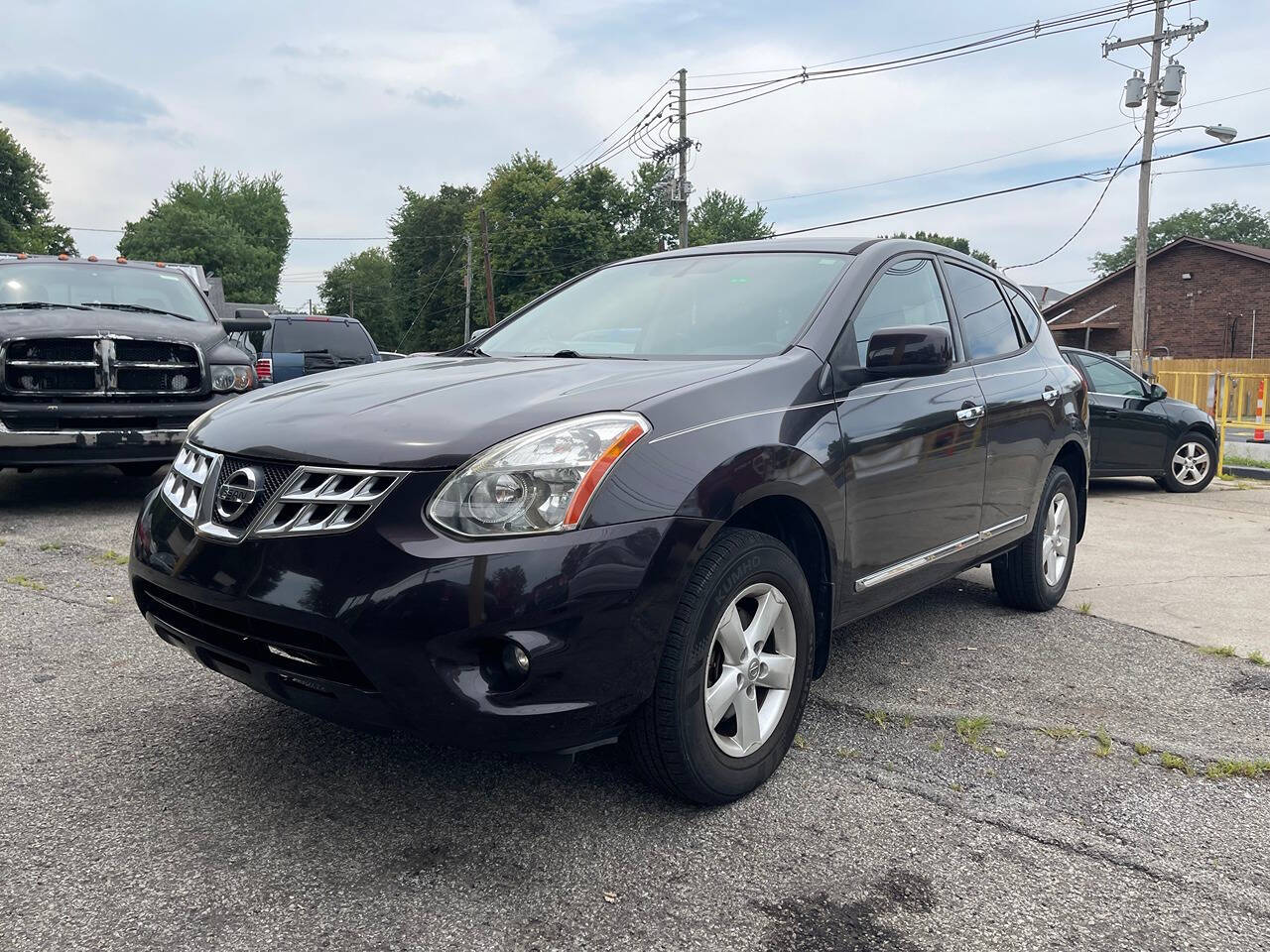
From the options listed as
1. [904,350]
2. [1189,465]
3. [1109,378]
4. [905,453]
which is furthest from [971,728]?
[1189,465]

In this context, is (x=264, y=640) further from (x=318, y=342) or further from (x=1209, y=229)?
(x=1209, y=229)

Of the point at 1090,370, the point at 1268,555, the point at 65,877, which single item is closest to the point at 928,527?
the point at 65,877

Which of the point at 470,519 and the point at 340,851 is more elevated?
the point at 470,519

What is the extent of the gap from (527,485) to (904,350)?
146 cm

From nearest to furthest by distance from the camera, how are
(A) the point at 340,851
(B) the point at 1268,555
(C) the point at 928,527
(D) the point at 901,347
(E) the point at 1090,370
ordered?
(A) the point at 340,851, (D) the point at 901,347, (C) the point at 928,527, (B) the point at 1268,555, (E) the point at 1090,370

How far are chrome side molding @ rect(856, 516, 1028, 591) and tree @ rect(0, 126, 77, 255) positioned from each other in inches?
2346

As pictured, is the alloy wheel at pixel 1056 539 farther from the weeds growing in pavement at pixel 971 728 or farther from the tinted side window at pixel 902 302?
the weeds growing in pavement at pixel 971 728

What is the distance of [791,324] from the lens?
3363mm

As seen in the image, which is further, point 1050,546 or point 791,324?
point 1050,546

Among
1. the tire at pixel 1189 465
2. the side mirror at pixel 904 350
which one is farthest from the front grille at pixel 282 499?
the tire at pixel 1189 465

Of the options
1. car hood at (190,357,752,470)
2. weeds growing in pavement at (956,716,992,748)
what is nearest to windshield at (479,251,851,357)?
car hood at (190,357,752,470)

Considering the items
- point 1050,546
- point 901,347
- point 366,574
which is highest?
point 901,347

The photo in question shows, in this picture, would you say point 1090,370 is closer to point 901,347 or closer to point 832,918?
point 901,347

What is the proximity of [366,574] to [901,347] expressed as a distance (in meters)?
1.84
